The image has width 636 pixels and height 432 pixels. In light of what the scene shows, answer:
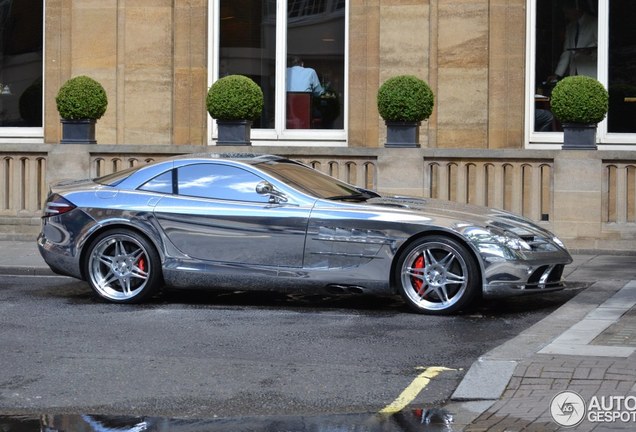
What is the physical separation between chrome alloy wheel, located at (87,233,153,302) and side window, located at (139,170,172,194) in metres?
0.50

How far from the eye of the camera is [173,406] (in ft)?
24.5

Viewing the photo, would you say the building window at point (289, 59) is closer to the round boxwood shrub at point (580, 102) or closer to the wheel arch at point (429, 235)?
the round boxwood shrub at point (580, 102)

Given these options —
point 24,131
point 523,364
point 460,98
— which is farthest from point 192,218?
point 24,131

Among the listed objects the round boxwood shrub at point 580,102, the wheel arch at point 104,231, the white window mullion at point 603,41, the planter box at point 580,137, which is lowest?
the wheel arch at point 104,231

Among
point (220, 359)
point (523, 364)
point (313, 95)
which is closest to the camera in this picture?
point (523, 364)

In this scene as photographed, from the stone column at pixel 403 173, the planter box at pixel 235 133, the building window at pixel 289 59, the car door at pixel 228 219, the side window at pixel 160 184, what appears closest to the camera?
the car door at pixel 228 219

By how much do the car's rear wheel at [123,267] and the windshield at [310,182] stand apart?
1386 mm

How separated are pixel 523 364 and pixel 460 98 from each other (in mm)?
10350

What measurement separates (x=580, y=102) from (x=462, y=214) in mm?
5127

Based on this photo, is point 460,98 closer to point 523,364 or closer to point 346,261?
point 346,261

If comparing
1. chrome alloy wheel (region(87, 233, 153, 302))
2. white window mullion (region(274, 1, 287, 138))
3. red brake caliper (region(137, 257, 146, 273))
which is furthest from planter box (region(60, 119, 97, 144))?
red brake caliper (region(137, 257, 146, 273))

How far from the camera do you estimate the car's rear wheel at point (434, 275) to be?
11008 mm

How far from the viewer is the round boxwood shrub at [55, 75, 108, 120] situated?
56.3 ft

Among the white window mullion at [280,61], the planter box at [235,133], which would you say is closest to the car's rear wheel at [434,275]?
the planter box at [235,133]
